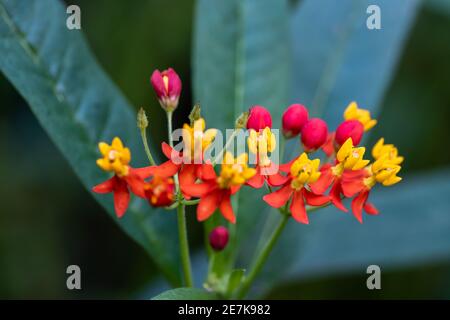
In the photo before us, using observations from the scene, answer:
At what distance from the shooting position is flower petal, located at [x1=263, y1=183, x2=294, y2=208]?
1556mm

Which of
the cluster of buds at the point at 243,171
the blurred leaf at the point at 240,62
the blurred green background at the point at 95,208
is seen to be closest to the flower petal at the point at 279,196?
the cluster of buds at the point at 243,171

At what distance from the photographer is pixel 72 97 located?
1835 mm

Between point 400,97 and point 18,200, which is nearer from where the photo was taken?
point 18,200

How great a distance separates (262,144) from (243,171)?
0.09 meters

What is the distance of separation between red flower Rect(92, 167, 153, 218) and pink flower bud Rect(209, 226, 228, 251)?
0.94 ft

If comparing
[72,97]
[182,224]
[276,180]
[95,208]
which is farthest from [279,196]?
[95,208]

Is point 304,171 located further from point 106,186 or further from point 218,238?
point 106,186

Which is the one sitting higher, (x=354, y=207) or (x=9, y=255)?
(x=9, y=255)

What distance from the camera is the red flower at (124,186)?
1.53 meters

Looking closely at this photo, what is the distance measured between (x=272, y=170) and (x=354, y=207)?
0.74 feet

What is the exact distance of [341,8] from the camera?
243 centimetres
